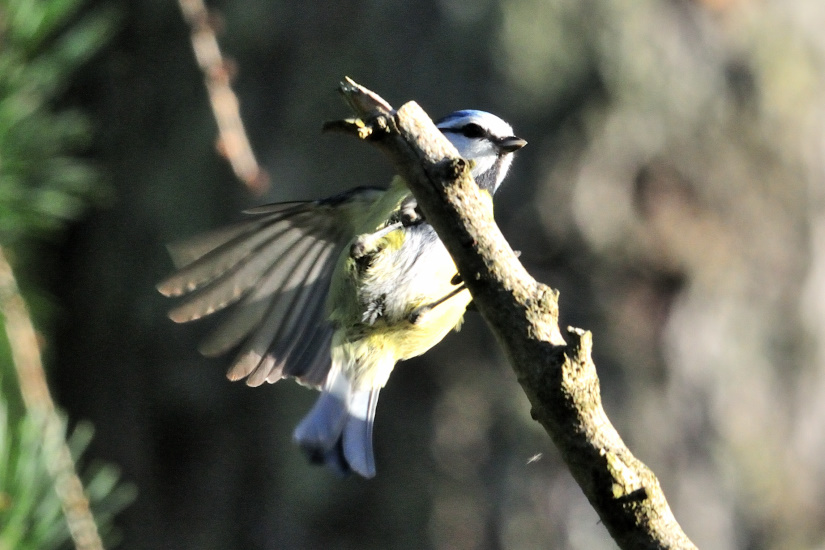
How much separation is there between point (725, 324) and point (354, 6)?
87 centimetres

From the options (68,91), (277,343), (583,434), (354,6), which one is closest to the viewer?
(583,434)

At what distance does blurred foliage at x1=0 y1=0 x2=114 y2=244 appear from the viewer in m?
1.42

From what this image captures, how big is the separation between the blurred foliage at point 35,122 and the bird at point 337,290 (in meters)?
0.31

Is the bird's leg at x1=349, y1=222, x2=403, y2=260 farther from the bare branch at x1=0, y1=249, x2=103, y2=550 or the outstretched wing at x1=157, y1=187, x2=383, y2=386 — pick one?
the bare branch at x1=0, y1=249, x2=103, y2=550

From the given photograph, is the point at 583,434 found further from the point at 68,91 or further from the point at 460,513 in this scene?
the point at 68,91

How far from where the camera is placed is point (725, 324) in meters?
1.60

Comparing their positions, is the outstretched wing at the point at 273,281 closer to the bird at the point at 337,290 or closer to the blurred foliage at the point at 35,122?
the bird at the point at 337,290

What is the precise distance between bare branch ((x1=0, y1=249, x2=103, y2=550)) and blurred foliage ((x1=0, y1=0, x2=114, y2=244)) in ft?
0.68

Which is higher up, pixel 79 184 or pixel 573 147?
pixel 79 184

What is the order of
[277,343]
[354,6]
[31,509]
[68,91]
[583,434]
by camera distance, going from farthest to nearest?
[68,91]
[354,6]
[277,343]
[31,509]
[583,434]

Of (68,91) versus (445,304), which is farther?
(68,91)

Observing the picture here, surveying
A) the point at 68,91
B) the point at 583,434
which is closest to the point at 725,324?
the point at 583,434

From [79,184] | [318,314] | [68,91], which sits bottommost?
[318,314]

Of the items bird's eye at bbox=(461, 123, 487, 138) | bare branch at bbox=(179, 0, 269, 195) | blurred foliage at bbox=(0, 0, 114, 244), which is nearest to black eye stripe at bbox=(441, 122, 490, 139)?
bird's eye at bbox=(461, 123, 487, 138)
